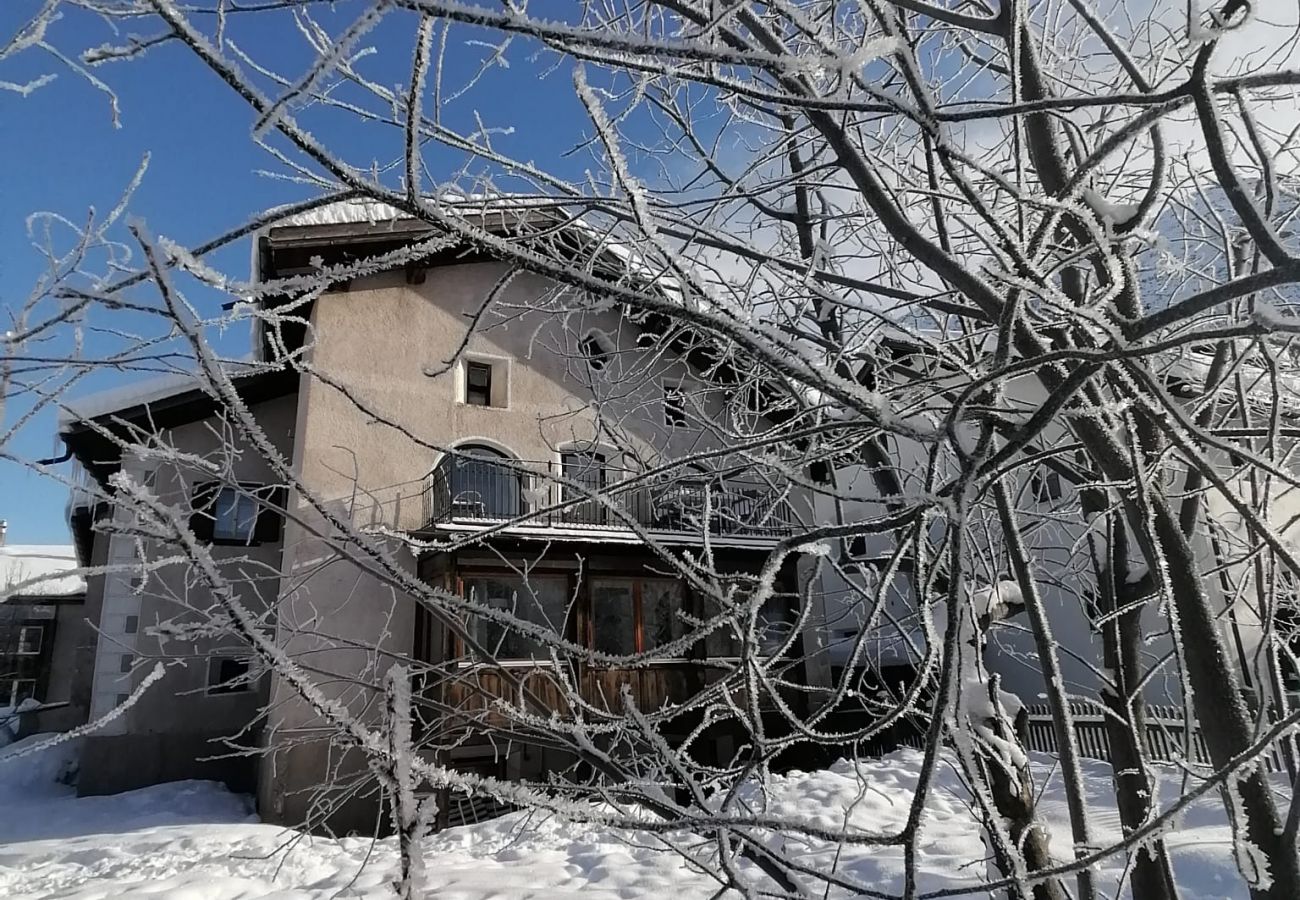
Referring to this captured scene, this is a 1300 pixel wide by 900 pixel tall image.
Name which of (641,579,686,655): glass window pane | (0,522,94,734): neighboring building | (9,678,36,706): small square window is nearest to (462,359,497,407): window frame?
(641,579,686,655): glass window pane

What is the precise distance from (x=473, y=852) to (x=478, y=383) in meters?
8.13

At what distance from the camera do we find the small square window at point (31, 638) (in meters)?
21.0

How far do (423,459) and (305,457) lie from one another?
173 centimetres

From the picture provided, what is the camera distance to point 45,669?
69.7ft

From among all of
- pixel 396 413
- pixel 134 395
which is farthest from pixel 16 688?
pixel 396 413

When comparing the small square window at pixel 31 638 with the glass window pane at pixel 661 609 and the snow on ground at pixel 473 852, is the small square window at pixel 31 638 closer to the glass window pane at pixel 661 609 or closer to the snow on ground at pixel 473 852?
the snow on ground at pixel 473 852

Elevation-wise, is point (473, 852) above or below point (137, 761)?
below

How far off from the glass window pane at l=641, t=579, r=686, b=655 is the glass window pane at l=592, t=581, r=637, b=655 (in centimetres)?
30

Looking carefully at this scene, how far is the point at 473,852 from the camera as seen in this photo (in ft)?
22.7

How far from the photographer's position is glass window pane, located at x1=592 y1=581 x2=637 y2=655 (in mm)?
13156

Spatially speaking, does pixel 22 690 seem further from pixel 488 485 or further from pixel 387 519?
pixel 488 485

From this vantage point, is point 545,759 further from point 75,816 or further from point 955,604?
point 955,604

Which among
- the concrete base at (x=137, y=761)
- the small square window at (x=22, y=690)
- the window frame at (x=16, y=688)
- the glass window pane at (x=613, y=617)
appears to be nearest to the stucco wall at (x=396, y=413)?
the concrete base at (x=137, y=761)

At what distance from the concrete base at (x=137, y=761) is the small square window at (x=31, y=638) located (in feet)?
42.7
